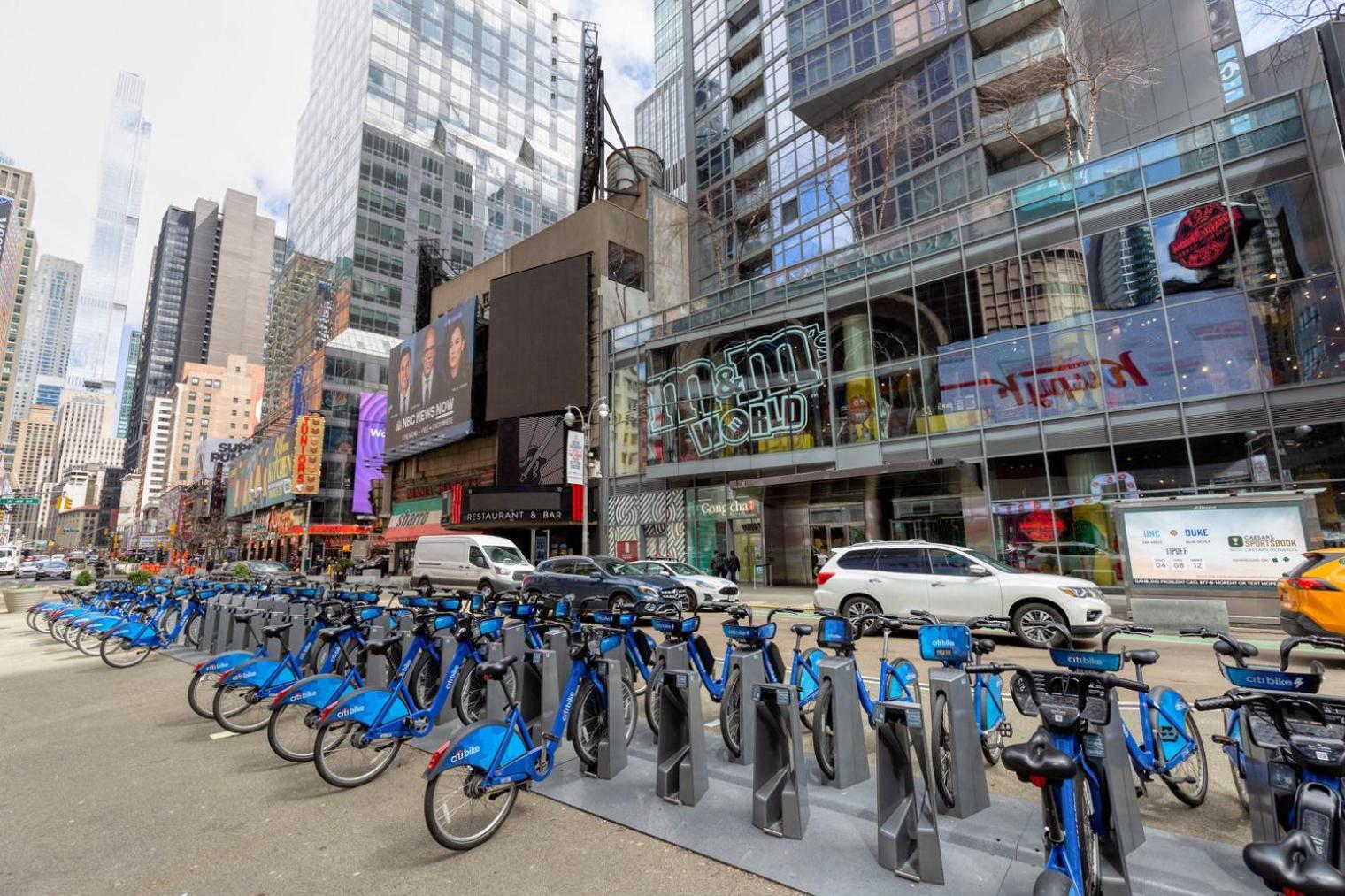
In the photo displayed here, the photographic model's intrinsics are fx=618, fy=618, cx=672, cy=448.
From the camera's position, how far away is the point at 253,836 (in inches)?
167

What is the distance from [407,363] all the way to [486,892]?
175 ft

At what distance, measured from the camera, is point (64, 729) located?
6836 mm

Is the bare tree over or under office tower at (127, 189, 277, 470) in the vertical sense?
under

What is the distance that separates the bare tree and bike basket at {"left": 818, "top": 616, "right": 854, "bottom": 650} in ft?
86.1

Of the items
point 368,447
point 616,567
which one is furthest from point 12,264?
point 616,567

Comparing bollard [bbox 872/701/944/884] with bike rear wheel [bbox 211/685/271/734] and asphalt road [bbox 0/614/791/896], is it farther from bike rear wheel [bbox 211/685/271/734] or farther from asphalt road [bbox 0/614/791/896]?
bike rear wheel [bbox 211/685/271/734]

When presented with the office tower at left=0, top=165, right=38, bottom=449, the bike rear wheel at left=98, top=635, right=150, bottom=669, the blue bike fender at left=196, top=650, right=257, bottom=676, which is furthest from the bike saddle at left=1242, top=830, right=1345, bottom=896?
the office tower at left=0, top=165, right=38, bottom=449

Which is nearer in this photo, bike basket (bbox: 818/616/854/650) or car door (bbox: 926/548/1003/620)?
bike basket (bbox: 818/616/854/650)

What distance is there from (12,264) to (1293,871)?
17983 centimetres

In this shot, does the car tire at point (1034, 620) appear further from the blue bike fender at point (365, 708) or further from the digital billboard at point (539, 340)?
the digital billboard at point (539, 340)

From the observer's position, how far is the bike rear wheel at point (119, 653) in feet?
33.9

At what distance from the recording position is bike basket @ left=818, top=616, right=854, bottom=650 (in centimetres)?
503

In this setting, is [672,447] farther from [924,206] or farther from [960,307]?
[924,206]

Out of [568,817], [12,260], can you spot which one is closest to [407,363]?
[568,817]
